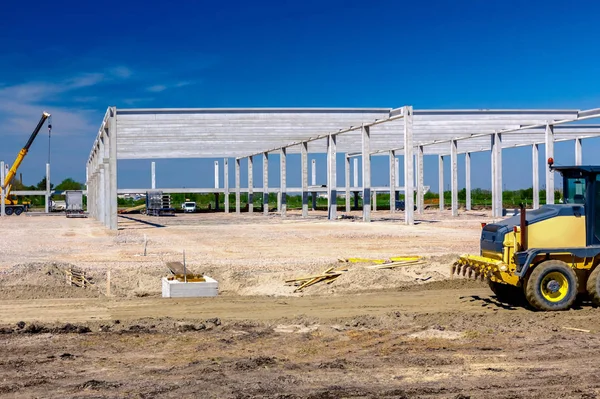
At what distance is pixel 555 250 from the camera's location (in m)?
10.2

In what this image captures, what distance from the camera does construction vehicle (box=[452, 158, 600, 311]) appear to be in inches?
399

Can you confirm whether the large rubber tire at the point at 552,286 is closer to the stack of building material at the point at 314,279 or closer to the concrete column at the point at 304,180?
the stack of building material at the point at 314,279

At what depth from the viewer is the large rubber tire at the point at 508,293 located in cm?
1142

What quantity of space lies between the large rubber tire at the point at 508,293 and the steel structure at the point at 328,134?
25.2 meters

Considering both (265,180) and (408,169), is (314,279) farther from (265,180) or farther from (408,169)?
(265,180)

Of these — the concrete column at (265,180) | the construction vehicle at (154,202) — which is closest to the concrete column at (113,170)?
the concrete column at (265,180)

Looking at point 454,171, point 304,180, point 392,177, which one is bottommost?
point 304,180

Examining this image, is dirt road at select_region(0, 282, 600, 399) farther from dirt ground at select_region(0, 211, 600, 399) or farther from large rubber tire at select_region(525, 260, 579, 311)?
large rubber tire at select_region(525, 260, 579, 311)

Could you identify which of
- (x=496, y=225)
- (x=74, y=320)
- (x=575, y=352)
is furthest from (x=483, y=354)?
(x=74, y=320)

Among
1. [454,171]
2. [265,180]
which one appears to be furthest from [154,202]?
[454,171]

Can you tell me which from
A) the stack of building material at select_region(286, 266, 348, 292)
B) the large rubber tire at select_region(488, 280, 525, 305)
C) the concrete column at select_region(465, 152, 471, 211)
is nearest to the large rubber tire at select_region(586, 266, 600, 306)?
the large rubber tire at select_region(488, 280, 525, 305)

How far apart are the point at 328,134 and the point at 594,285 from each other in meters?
33.1

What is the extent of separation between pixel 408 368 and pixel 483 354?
1096mm

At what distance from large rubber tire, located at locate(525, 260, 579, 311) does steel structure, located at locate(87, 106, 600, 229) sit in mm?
26259
